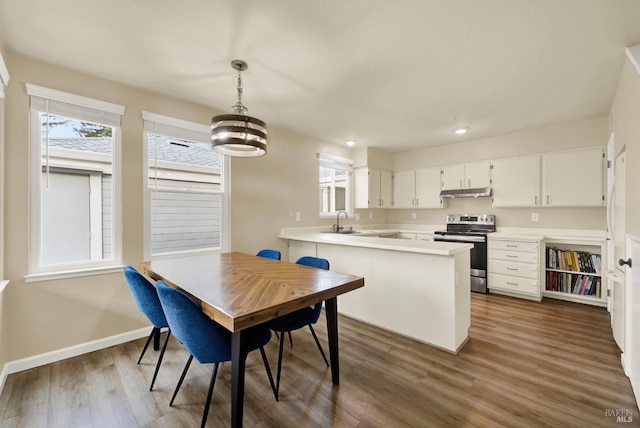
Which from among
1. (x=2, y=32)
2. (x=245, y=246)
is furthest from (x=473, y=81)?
(x=2, y=32)

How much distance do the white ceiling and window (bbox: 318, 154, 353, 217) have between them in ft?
5.32

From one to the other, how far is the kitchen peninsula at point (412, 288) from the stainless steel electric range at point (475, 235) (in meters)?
1.78

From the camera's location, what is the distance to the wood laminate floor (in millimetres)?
1644

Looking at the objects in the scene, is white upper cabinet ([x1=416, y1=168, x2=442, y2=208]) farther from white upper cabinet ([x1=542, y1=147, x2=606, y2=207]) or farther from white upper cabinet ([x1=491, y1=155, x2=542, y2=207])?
white upper cabinet ([x1=542, y1=147, x2=606, y2=207])

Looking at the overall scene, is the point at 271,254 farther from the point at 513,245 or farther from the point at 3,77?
the point at 513,245

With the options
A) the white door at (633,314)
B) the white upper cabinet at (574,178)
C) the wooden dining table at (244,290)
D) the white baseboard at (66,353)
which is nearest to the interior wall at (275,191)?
the wooden dining table at (244,290)

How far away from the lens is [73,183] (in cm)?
246

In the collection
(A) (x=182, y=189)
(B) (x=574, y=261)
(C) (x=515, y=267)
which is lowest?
(C) (x=515, y=267)

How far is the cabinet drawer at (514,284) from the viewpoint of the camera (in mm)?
3697

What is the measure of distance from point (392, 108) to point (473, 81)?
90 cm

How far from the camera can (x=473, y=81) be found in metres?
2.57

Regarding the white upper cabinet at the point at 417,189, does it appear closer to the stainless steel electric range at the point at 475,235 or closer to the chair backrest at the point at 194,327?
the stainless steel electric range at the point at 475,235

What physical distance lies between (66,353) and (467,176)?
5.48 meters

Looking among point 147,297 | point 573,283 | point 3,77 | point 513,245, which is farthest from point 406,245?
point 3,77
